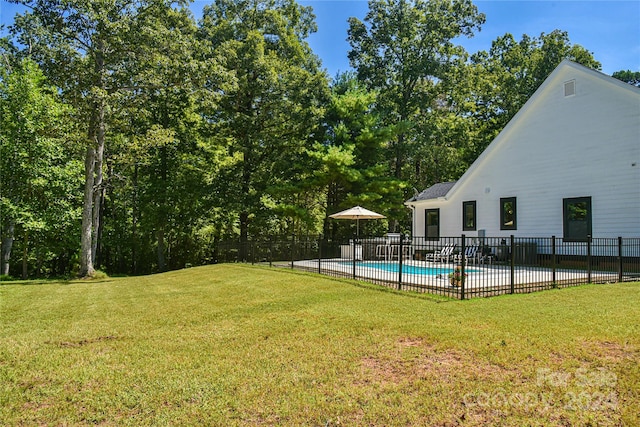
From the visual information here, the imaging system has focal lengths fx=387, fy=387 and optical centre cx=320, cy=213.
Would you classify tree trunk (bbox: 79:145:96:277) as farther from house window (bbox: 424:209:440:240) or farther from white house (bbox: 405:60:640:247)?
white house (bbox: 405:60:640:247)

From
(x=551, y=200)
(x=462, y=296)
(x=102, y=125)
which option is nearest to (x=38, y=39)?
(x=102, y=125)

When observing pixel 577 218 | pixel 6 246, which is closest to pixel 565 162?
pixel 577 218

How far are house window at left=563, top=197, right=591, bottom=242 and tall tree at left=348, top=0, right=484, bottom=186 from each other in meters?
14.2

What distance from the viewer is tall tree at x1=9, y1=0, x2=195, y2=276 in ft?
45.2

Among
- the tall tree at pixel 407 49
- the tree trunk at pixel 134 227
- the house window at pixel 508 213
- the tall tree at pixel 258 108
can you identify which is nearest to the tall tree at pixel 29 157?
the tree trunk at pixel 134 227

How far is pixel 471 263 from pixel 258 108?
16399 millimetres

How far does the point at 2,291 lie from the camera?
430 inches

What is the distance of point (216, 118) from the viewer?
81.3ft

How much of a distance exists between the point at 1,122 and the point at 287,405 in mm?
21009

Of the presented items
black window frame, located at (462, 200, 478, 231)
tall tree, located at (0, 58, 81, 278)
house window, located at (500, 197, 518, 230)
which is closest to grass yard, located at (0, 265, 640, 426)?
house window, located at (500, 197, 518, 230)

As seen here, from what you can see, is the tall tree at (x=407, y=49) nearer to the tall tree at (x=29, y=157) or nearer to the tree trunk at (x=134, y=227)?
the tree trunk at (x=134, y=227)

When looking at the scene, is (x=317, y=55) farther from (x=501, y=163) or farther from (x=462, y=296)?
(x=462, y=296)

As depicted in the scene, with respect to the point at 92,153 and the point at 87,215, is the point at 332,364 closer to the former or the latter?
the point at 87,215

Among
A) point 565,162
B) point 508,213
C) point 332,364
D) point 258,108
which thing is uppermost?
point 258,108
